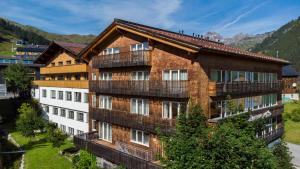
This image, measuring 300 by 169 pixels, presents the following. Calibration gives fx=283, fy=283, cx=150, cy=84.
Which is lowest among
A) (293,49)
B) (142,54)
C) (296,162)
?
(296,162)

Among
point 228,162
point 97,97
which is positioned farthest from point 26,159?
point 228,162

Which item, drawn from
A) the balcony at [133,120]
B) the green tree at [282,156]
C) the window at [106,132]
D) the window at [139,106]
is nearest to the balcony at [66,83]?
the balcony at [133,120]

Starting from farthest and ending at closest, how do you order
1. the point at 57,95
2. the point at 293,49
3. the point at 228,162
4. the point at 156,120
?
the point at 293,49, the point at 57,95, the point at 156,120, the point at 228,162

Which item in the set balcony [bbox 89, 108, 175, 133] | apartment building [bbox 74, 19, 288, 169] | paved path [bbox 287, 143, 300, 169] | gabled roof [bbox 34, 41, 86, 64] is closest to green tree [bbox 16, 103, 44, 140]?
apartment building [bbox 74, 19, 288, 169]

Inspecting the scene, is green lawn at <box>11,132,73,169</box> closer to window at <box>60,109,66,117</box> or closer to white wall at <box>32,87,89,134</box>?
white wall at <box>32,87,89,134</box>

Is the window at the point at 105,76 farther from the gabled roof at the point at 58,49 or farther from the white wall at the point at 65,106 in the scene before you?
the gabled roof at the point at 58,49

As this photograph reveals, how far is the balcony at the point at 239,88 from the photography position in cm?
2471

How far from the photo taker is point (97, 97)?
35156 mm

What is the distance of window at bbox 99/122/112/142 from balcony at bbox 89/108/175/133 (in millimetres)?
1135

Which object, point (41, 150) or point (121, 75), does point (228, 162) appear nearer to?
point (121, 75)

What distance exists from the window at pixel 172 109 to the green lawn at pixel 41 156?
12543 mm

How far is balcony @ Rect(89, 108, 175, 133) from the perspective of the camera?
81.0ft

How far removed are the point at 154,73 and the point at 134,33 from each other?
4.75 m

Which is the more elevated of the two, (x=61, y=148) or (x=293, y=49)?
(x=293, y=49)
